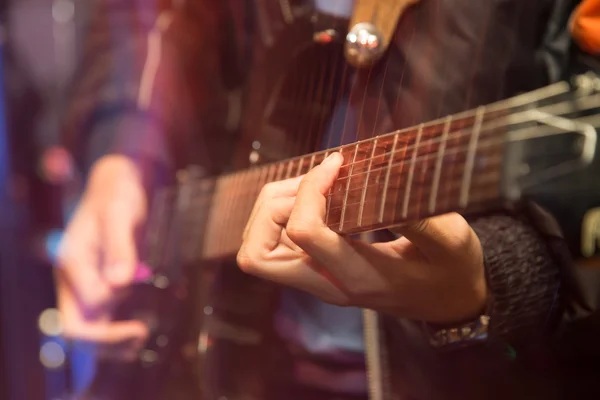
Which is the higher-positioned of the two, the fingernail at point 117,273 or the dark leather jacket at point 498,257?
the fingernail at point 117,273

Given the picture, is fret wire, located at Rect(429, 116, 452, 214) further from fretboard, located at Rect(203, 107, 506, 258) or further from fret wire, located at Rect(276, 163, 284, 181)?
fret wire, located at Rect(276, 163, 284, 181)

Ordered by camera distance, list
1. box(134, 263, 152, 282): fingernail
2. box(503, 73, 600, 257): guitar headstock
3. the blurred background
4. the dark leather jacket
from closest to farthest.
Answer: box(503, 73, 600, 257): guitar headstock
the dark leather jacket
box(134, 263, 152, 282): fingernail
the blurred background

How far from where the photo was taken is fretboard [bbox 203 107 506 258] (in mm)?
266

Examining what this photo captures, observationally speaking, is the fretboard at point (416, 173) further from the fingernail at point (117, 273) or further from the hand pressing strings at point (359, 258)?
the fingernail at point (117, 273)

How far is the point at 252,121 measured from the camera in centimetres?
60

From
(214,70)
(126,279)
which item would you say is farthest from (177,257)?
(214,70)

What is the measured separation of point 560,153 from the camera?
283 millimetres

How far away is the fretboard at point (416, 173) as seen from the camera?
10.5 inches

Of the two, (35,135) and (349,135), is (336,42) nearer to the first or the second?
(349,135)

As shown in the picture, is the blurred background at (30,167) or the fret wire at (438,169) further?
the blurred background at (30,167)

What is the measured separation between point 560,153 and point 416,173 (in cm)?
7

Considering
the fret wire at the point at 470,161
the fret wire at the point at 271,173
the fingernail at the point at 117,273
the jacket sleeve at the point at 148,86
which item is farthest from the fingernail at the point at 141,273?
the fret wire at the point at 470,161

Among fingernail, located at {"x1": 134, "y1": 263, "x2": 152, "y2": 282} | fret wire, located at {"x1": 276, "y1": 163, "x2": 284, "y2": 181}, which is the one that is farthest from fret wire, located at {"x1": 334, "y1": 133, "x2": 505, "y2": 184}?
fingernail, located at {"x1": 134, "y1": 263, "x2": 152, "y2": 282}

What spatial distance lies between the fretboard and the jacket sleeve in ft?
1.42
